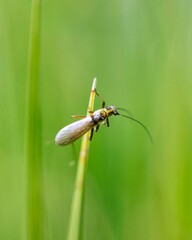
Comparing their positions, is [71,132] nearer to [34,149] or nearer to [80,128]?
[80,128]

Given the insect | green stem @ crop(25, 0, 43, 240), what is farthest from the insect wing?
green stem @ crop(25, 0, 43, 240)

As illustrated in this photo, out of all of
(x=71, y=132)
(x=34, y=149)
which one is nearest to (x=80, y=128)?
(x=71, y=132)

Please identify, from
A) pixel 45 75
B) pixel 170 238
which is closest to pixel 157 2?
pixel 45 75

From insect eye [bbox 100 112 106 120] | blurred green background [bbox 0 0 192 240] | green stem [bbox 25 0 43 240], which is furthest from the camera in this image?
insect eye [bbox 100 112 106 120]

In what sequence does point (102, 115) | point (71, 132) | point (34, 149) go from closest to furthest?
1. point (34, 149)
2. point (71, 132)
3. point (102, 115)

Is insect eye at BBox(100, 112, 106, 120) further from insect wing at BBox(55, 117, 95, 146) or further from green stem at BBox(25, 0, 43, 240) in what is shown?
green stem at BBox(25, 0, 43, 240)

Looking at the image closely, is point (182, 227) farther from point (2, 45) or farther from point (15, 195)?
point (2, 45)
